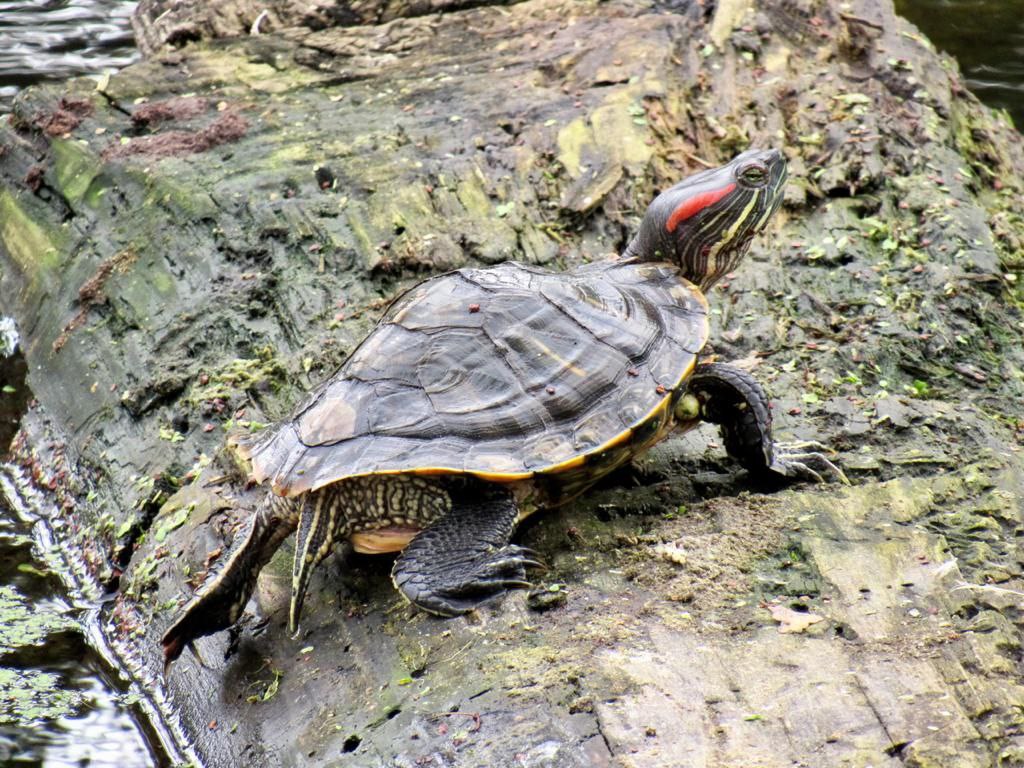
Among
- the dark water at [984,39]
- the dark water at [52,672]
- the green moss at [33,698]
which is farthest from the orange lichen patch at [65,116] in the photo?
the dark water at [984,39]

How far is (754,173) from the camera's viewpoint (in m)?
5.41

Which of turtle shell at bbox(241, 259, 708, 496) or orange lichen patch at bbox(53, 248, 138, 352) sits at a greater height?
turtle shell at bbox(241, 259, 708, 496)

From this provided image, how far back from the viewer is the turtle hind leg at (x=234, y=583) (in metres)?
4.19

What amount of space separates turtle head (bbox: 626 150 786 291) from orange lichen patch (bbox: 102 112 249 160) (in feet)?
10.3

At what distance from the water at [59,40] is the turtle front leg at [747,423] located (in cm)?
820

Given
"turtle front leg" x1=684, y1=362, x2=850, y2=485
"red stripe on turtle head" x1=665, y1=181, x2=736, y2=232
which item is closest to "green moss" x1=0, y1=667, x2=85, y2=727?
"turtle front leg" x1=684, y1=362, x2=850, y2=485

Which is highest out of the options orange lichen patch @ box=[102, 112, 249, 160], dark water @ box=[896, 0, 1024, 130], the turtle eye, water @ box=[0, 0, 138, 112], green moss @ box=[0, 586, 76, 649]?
the turtle eye

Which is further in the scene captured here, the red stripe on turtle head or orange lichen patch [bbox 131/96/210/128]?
orange lichen patch [bbox 131/96/210/128]

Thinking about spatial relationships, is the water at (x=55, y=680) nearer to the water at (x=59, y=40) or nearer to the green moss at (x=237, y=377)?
the green moss at (x=237, y=377)

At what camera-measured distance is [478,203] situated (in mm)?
6727

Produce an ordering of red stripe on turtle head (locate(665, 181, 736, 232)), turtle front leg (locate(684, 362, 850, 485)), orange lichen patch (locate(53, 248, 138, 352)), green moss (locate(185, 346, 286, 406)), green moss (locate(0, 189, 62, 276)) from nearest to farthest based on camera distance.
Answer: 1. turtle front leg (locate(684, 362, 850, 485))
2. red stripe on turtle head (locate(665, 181, 736, 232))
3. green moss (locate(185, 346, 286, 406))
4. orange lichen patch (locate(53, 248, 138, 352))
5. green moss (locate(0, 189, 62, 276))

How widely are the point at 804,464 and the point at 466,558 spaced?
167 centimetres

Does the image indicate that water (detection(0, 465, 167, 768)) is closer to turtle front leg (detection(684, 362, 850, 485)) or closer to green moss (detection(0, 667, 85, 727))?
green moss (detection(0, 667, 85, 727))

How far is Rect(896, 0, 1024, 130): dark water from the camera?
11.0m
